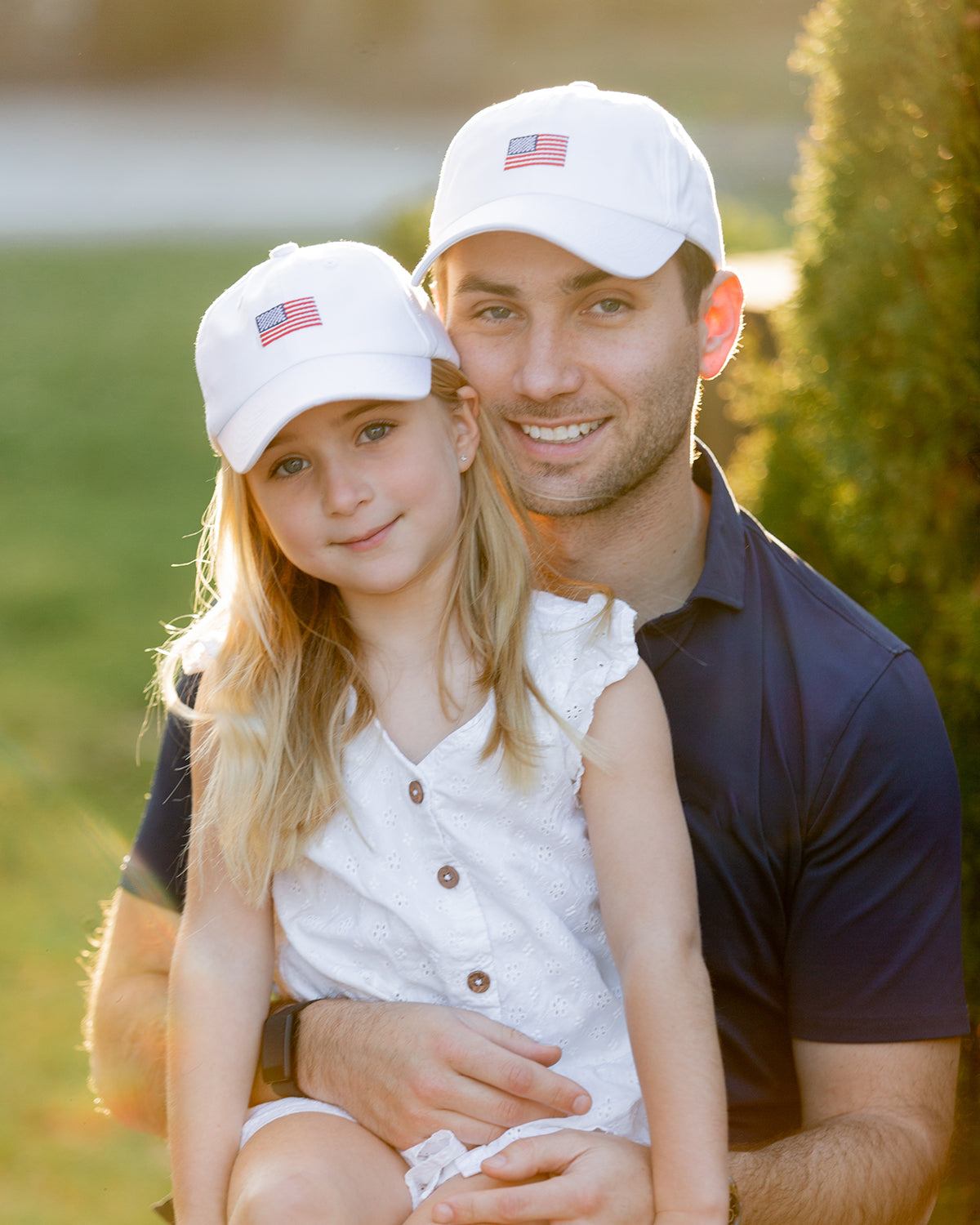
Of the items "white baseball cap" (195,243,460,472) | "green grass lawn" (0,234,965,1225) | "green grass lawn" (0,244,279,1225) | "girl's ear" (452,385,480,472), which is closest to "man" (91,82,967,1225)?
"girl's ear" (452,385,480,472)

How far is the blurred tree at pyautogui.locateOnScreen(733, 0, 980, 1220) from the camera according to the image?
2875mm

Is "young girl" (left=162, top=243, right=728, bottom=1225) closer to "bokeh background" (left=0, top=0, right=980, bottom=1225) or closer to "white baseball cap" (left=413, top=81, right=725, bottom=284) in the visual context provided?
"white baseball cap" (left=413, top=81, right=725, bottom=284)

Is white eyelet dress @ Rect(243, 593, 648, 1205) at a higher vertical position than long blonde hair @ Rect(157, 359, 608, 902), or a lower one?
lower

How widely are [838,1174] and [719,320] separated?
67.2 inches

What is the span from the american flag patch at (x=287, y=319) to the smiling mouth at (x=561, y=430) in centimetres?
60

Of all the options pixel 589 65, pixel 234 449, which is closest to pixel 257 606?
pixel 234 449

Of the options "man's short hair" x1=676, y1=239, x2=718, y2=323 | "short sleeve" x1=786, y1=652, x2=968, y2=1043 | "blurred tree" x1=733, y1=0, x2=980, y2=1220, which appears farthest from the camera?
"blurred tree" x1=733, y1=0, x2=980, y2=1220

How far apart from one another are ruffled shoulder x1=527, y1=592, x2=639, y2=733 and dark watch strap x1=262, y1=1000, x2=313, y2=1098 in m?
0.71

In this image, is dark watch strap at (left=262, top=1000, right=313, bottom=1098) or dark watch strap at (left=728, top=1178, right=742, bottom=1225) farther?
dark watch strap at (left=262, top=1000, right=313, bottom=1098)

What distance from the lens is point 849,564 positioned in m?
3.71

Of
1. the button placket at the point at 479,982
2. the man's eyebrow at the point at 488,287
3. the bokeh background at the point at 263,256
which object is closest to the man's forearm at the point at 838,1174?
the button placket at the point at 479,982

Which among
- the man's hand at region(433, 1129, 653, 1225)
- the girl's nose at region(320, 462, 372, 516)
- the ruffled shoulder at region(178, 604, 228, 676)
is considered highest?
the girl's nose at region(320, 462, 372, 516)

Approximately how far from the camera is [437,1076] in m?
2.11

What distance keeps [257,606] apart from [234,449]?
1.06ft
